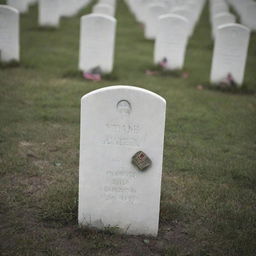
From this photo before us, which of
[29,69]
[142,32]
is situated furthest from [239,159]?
[142,32]

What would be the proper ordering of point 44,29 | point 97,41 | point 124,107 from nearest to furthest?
point 124,107 → point 97,41 → point 44,29

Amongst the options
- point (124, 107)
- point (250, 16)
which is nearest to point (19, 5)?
point (250, 16)

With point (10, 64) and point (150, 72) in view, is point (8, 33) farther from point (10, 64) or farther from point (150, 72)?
point (150, 72)

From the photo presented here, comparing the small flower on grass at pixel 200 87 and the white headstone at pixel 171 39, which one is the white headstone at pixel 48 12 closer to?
the white headstone at pixel 171 39

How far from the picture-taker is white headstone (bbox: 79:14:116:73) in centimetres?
851

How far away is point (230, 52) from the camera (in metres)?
8.84

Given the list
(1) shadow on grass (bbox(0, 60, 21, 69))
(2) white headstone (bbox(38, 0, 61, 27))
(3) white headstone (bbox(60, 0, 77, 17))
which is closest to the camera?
(1) shadow on grass (bbox(0, 60, 21, 69))

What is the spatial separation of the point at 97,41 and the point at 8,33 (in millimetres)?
1937

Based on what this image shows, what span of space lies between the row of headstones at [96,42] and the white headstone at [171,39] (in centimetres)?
157

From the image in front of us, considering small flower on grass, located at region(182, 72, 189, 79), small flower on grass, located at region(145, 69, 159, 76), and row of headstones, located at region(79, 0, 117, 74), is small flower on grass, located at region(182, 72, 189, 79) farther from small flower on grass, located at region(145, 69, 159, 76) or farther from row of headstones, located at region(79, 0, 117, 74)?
row of headstones, located at region(79, 0, 117, 74)

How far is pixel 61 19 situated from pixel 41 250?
15.7 metres

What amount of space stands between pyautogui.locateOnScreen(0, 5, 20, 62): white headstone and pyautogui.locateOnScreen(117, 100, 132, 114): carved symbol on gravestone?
20.2 ft

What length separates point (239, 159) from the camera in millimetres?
5453

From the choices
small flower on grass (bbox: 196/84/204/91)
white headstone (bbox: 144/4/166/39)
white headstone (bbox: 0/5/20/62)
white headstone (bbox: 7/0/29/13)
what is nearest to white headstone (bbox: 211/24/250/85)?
small flower on grass (bbox: 196/84/204/91)
